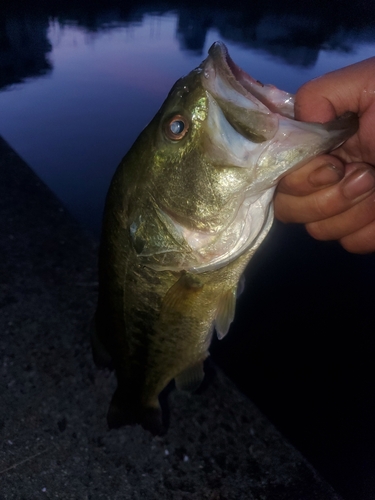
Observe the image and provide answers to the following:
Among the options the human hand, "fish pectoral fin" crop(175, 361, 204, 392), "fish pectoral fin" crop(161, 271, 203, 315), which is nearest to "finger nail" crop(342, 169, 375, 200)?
the human hand

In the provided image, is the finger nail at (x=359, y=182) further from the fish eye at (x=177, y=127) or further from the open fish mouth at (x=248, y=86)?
the fish eye at (x=177, y=127)

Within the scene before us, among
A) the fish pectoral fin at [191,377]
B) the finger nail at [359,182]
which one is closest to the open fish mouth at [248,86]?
the finger nail at [359,182]

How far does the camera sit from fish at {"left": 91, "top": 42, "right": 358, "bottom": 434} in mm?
1145

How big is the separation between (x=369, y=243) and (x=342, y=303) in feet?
7.89

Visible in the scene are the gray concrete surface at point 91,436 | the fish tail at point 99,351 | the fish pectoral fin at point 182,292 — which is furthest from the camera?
the fish tail at point 99,351

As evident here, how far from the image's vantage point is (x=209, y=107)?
1147 mm

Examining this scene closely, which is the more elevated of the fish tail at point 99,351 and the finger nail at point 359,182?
the finger nail at point 359,182

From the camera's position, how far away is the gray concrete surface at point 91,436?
1.70 m

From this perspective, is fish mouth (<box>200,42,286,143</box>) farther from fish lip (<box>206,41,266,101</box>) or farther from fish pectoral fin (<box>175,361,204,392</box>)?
fish pectoral fin (<box>175,361,204,392</box>)

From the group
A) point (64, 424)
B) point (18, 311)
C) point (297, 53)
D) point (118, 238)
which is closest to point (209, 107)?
point (118, 238)

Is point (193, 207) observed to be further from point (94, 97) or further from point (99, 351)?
point (94, 97)

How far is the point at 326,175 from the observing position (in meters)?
1.43

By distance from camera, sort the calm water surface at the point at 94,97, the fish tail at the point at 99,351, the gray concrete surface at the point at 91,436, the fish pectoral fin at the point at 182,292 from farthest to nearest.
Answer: the calm water surface at the point at 94,97 < the fish tail at the point at 99,351 < the gray concrete surface at the point at 91,436 < the fish pectoral fin at the point at 182,292

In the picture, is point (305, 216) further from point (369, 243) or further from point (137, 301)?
point (137, 301)
